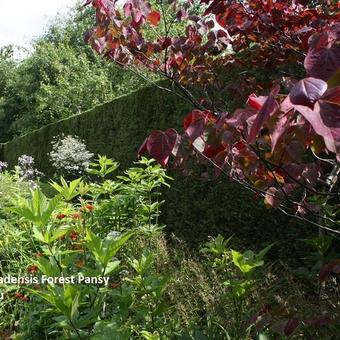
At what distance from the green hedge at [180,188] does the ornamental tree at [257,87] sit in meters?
0.78

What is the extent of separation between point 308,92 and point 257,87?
8.86 ft

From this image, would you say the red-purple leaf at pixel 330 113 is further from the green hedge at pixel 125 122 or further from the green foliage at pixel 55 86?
the green foliage at pixel 55 86

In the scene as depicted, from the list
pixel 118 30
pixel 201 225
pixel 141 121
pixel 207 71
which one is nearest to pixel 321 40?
pixel 118 30

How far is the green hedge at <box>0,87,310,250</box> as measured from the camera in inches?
183

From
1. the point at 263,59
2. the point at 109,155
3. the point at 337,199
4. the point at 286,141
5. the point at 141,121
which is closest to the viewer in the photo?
the point at 286,141

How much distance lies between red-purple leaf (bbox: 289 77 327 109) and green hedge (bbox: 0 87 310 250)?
3.51 metres

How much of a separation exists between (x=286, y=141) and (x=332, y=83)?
39 centimetres

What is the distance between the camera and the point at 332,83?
91cm

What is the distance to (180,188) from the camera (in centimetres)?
591

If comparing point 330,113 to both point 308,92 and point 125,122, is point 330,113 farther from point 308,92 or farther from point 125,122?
point 125,122

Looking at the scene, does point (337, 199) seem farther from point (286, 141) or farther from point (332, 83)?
point (332, 83)

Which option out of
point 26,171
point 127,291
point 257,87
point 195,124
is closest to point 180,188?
point 257,87

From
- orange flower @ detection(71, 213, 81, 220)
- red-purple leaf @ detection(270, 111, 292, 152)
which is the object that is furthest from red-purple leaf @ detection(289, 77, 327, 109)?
orange flower @ detection(71, 213, 81, 220)

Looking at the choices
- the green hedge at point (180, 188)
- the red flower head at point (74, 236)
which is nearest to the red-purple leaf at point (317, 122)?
the red flower head at point (74, 236)
